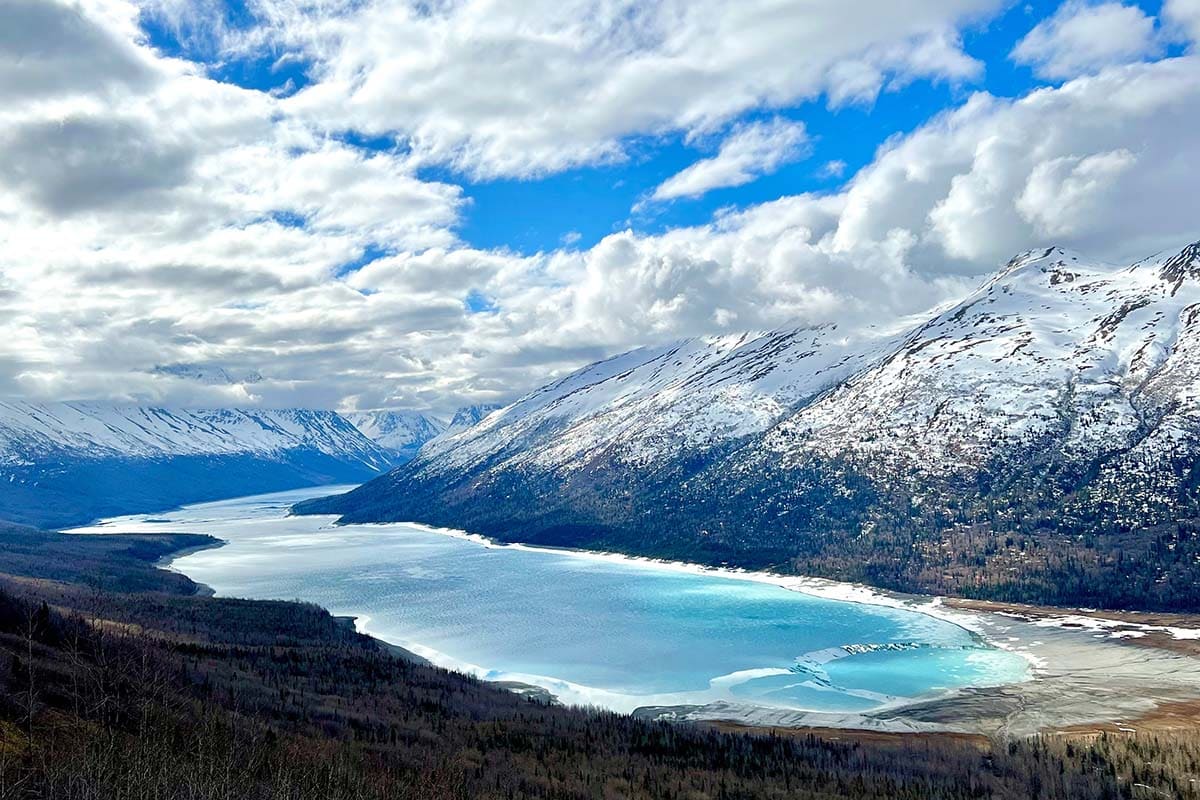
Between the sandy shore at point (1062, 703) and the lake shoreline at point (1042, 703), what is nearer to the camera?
the sandy shore at point (1062, 703)

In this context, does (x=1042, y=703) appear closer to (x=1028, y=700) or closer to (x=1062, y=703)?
(x=1028, y=700)

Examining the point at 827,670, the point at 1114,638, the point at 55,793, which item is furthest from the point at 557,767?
the point at 1114,638

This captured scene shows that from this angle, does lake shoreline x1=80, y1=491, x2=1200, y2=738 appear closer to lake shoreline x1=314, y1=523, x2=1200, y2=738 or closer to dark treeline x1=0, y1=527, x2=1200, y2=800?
lake shoreline x1=314, y1=523, x2=1200, y2=738

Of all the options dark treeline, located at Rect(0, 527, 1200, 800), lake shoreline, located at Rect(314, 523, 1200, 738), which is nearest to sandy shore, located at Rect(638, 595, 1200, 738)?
lake shoreline, located at Rect(314, 523, 1200, 738)

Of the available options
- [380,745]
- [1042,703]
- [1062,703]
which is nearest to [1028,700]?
[1042,703]

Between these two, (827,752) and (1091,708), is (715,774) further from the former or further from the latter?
(1091,708)

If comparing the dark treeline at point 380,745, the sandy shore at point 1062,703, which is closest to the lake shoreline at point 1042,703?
the sandy shore at point 1062,703

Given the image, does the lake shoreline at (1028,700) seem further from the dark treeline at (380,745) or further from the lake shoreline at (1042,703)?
the dark treeline at (380,745)

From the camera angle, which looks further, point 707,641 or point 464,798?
point 707,641
